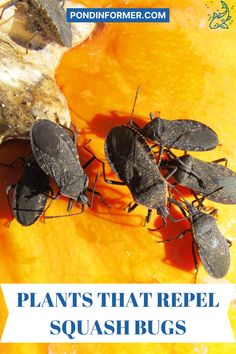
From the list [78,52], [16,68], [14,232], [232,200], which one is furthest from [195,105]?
[14,232]

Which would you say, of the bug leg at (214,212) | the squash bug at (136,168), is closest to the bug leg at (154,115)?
the squash bug at (136,168)

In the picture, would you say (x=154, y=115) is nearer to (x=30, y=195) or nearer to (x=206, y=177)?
(x=206, y=177)

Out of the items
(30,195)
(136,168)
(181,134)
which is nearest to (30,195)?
(30,195)

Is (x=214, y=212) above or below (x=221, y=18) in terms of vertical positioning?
below

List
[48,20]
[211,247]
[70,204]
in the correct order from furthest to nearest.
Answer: [48,20], [211,247], [70,204]

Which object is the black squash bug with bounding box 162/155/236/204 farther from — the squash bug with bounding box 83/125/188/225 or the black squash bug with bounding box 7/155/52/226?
the black squash bug with bounding box 7/155/52/226
